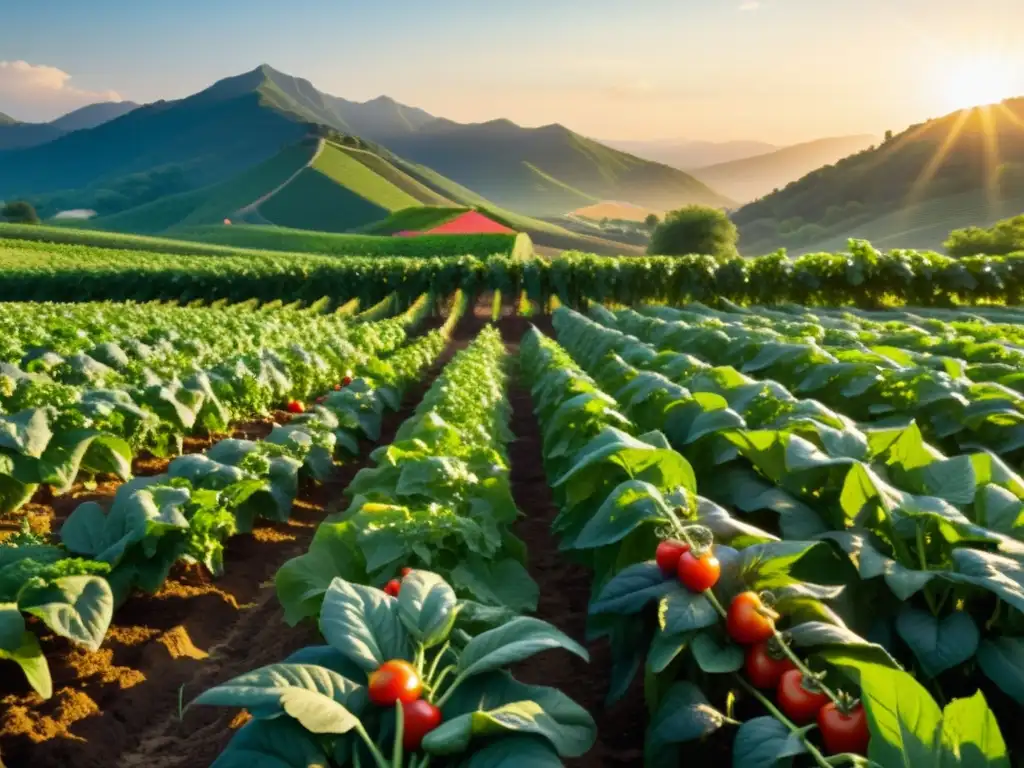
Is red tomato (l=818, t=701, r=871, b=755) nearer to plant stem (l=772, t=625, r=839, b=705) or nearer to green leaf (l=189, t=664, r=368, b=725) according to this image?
plant stem (l=772, t=625, r=839, b=705)

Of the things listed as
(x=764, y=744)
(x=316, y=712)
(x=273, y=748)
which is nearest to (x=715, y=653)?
(x=764, y=744)

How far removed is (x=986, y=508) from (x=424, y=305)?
90.5 ft

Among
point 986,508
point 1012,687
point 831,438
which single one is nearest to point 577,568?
point 831,438

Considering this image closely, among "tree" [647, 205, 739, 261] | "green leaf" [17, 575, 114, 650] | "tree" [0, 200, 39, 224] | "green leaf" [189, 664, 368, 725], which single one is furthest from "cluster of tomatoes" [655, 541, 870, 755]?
"tree" [0, 200, 39, 224]

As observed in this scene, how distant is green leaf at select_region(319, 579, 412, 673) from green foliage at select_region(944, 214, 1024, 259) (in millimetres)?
61386

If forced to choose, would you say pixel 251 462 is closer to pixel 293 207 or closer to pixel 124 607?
pixel 124 607

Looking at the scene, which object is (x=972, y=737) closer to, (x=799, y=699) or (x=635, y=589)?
(x=799, y=699)

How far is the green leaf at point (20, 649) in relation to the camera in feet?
11.3

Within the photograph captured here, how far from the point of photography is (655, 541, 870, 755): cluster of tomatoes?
6.73 feet

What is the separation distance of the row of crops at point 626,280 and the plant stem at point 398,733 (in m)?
27.0

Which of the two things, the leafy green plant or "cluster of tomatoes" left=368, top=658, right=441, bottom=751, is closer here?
the leafy green plant

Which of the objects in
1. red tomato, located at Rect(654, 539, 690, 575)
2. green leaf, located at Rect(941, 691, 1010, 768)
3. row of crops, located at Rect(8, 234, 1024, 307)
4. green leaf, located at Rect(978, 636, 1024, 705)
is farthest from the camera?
row of crops, located at Rect(8, 234, 1024, 307)

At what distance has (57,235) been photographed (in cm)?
7106

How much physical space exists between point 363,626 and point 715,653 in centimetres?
113
